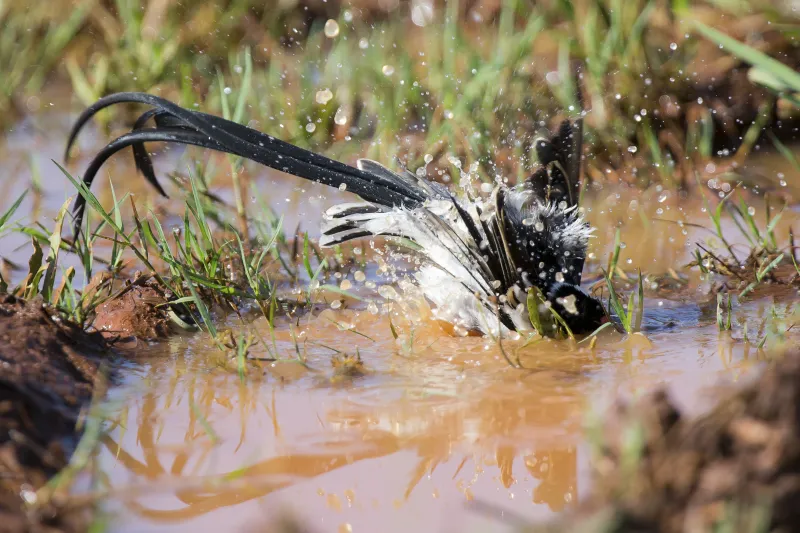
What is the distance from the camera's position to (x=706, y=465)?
56.5 inches

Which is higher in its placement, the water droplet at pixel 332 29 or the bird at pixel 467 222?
the water droplet at pixel 332 29

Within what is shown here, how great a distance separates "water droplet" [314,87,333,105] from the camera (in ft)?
16.6

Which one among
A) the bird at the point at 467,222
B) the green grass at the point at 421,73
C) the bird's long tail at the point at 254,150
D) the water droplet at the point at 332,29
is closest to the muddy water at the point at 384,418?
the bird at the point at 467,222

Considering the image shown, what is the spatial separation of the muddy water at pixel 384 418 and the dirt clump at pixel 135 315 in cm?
8

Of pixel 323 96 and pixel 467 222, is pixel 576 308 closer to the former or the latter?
pixel 467 222

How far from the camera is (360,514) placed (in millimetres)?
1875

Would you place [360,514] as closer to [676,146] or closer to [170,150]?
[676,146]

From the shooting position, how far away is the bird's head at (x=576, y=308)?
2.87 metres

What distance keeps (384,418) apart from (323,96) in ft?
9.94

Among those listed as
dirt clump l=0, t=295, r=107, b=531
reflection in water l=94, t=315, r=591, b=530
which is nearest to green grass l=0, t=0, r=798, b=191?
dirt clump l=0, t=295, r=107, b=531

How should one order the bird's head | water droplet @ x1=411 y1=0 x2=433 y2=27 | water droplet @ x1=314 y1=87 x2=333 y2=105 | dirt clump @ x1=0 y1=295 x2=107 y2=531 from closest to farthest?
dirt clump @ x1=0 y1=295 x2=107 y2=531 < the bird's head < water droplet @ x1=314 y1=87 x2=333 y2=105 < water droplet @ x1=411 y1=0 x2=433 y2=27

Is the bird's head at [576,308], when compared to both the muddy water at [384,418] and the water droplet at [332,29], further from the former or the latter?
the water droplet at [332,29]

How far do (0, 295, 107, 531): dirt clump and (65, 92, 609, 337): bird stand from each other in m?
0.57

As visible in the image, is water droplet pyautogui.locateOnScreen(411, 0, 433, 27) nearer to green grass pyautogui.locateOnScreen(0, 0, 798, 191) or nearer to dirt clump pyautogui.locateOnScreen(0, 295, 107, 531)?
green grass pyautogui.locateOnScreen(0, 0, 798, 191)
